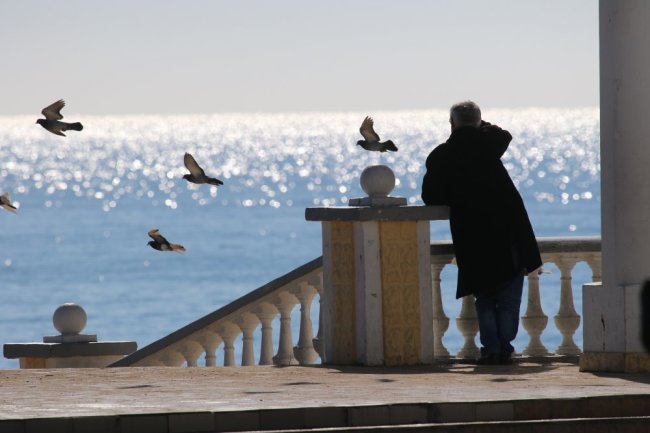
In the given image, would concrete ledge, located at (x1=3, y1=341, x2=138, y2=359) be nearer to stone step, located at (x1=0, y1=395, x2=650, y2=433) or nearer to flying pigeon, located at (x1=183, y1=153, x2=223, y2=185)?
flying pigeon, located at (x1=183, y1=153, x2=223, y2=185)

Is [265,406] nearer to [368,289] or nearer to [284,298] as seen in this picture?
[368,289]

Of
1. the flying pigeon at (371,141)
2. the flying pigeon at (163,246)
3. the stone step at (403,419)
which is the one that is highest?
the flying pigeon at (371,141)

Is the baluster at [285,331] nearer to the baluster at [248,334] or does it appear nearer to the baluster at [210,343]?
the baluster at [248,334]

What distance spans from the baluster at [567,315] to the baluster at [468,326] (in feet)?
1.82

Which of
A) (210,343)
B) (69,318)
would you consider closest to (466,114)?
(210,343)

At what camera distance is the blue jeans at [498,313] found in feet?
36.7

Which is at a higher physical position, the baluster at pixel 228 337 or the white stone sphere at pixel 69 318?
the white stone sphere at pixel 69 318

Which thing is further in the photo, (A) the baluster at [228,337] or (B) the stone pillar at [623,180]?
(A) the baluster at [228,337]

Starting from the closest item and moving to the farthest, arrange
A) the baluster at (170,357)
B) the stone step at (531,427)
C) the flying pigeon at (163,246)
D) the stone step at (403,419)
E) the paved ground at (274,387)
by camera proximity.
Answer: the stone step at (403,419) → the stone step at (531,427) → the paved ground at (274,387) → the baluster at (170,357) → the flying pigeon at (163,246)

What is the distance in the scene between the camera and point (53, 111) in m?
14.3

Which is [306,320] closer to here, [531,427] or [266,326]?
[266,326]

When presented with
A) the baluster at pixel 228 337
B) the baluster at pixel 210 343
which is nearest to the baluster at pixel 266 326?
Result: the baluster at pixel 228 337

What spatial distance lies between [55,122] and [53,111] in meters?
0.38

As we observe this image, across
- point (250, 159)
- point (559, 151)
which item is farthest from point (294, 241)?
point (559, 151)
